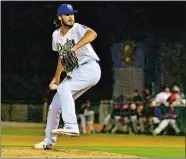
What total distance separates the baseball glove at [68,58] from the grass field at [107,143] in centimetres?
111

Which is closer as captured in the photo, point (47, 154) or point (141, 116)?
point (47, 154)

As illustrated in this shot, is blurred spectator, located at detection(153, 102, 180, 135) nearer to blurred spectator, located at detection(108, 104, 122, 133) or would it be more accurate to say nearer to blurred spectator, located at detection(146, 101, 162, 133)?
blurred spectator, located at detection(146, 101, 162, 133)

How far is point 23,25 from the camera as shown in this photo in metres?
24.9

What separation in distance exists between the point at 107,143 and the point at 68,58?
250 inches

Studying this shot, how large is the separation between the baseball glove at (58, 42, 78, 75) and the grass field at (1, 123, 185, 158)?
1.11 meters

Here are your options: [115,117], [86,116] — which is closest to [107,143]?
[115,117]

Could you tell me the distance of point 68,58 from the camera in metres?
8.27

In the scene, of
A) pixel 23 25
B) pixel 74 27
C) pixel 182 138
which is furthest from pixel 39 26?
pixel 74 27

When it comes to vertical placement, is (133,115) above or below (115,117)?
above

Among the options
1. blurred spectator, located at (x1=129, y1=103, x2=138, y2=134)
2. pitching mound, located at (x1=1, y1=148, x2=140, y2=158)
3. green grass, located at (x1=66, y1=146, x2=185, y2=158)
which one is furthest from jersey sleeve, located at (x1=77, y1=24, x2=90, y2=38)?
blurred spectator, located at (x1=129, y1=103, x2=138, y2=134)

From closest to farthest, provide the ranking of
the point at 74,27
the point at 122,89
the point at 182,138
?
1. the point at 74,27
2. the point at 182,138
3. the point at 122,89

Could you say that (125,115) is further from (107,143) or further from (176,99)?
(107,143)

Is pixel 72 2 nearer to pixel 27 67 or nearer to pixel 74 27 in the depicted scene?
pixel 27 67

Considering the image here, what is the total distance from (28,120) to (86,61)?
52.1ft
